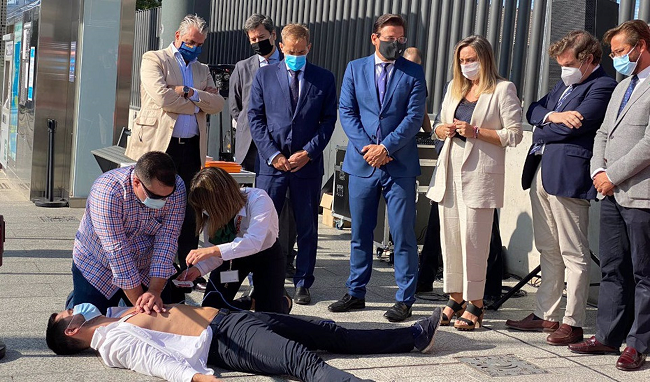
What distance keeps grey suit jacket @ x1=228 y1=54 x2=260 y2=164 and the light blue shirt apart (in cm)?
62

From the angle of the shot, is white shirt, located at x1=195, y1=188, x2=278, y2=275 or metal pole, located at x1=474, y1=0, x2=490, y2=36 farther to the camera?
metal pole, located at x1=474, y1=0, x2=490, y2=36

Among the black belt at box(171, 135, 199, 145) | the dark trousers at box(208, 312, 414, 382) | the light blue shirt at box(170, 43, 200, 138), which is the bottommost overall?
the dark trousers at box(208, 312, 414, 382)

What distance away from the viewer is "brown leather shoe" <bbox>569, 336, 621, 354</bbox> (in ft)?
17.2

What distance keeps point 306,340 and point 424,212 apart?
11.8 ft

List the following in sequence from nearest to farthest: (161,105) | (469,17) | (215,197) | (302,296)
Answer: (215,197) → (302,296) → (161,105) → (469,17)

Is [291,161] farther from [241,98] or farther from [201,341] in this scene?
[201,341]

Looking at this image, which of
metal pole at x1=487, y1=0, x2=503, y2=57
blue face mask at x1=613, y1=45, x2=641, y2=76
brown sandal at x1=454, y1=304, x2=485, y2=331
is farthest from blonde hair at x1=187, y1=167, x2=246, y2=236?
metal pole at x1=487, y1=0, x2=503, y2=57

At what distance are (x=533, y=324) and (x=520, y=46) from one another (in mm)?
3381

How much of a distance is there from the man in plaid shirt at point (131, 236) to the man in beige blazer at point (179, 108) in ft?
5.07

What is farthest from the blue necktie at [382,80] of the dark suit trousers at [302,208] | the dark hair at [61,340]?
the dark hair at [61,340]

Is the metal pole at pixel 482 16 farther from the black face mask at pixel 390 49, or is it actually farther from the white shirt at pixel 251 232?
the white shirt at pixel 251 232

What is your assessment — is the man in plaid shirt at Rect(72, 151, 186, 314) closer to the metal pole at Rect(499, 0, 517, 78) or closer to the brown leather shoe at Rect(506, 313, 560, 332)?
the brown leather shoe at Rect(506, 313, 560, 332)

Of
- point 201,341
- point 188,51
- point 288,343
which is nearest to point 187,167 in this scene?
point 188,51

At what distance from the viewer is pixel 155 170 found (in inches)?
179
